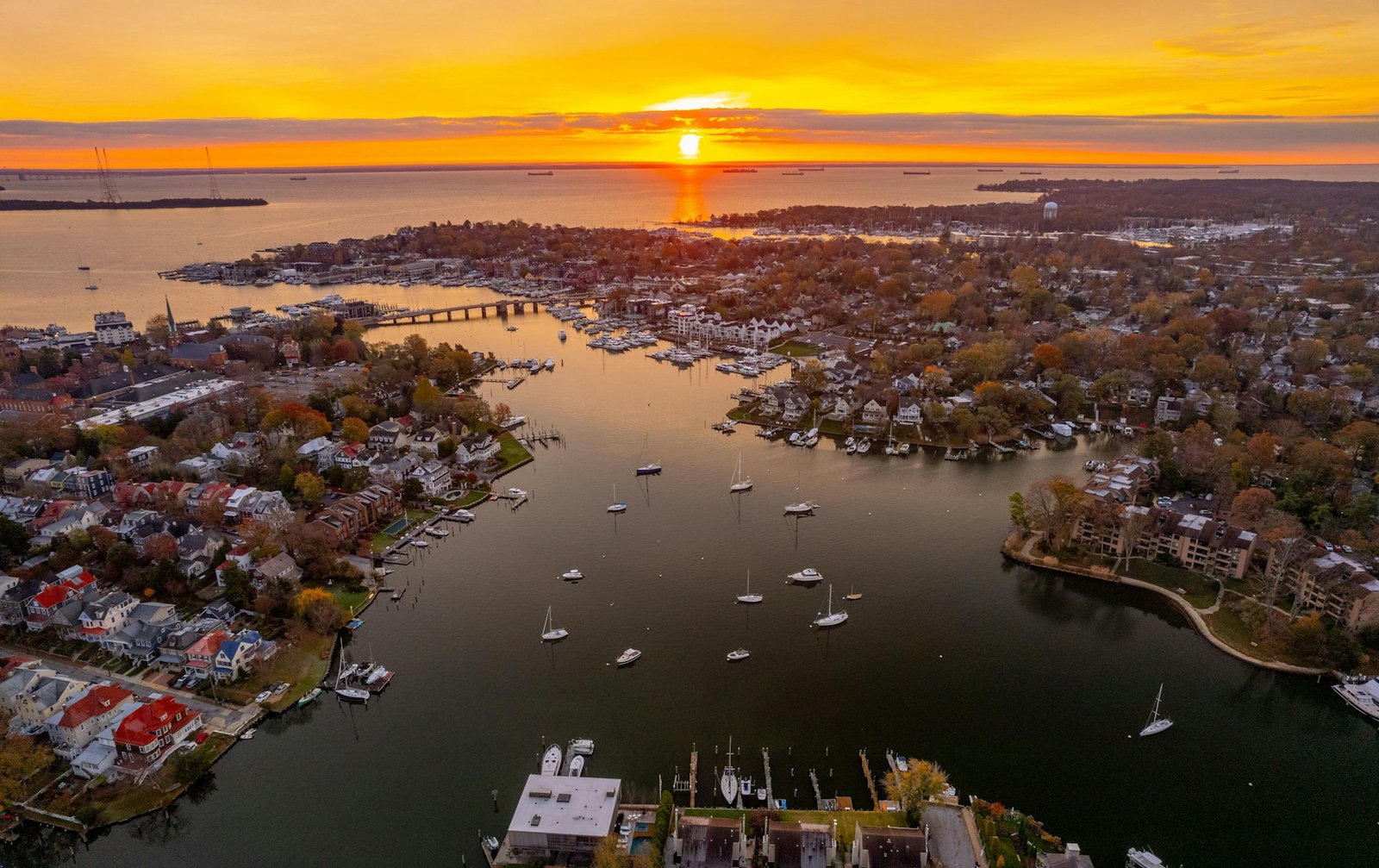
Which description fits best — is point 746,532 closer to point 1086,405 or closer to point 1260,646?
point 1260,646

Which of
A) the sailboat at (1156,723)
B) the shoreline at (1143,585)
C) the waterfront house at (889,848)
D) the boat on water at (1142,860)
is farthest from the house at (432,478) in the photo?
the boat on water at (1142,860)

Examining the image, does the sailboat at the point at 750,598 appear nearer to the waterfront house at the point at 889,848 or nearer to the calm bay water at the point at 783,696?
the calm bay water at the point at 783,696

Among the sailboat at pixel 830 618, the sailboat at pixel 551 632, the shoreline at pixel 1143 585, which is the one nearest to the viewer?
the shoreline at pixel 1143 585

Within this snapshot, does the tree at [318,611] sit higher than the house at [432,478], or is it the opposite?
the house at [432,478]

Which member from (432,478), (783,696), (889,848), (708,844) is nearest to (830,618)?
(783,696)

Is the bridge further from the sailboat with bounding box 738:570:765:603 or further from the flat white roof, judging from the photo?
the flat white roof
